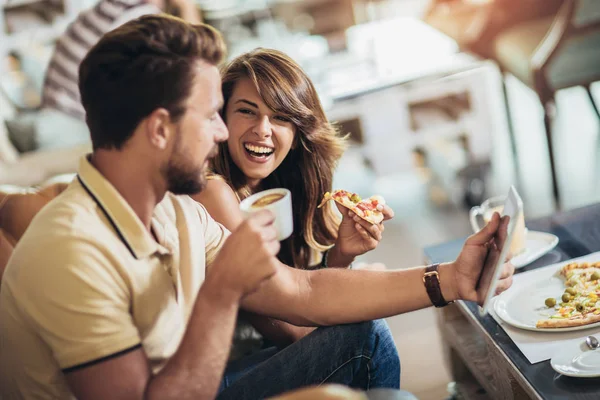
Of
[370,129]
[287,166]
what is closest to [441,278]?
[287,166]

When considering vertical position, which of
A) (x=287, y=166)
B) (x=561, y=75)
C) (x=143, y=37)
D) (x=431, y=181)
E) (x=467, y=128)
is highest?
(x=143, y=37)

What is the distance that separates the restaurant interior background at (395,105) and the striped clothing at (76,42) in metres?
0.06

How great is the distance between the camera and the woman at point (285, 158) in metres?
1.96

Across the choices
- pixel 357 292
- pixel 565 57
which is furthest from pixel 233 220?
pixel 565 57

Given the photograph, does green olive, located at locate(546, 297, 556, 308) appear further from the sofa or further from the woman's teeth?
the sofa

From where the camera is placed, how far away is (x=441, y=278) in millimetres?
1643

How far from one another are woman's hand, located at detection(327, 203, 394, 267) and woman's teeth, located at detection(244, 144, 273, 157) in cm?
27

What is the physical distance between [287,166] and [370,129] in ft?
→ 7.76

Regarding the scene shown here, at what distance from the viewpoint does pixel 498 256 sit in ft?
4.87

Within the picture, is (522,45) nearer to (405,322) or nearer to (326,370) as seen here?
(405,322)

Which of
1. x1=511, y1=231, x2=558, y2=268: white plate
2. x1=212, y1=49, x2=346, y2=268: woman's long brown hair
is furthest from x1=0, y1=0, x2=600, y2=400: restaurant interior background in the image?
x1=511, y1=231, x2=558, y2=268: white plate

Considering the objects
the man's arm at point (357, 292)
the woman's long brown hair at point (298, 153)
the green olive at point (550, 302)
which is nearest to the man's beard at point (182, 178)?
the man's arm at point (357, 292)

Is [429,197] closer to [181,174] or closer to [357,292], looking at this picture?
[357,292]

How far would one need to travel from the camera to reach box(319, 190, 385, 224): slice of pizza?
188 cm
